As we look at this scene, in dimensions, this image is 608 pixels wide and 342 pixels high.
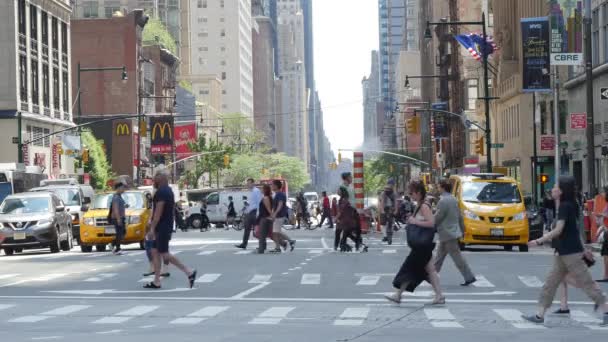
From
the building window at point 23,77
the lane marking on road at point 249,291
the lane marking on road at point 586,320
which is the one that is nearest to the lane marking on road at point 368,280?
the lane marking on road at point 249,291

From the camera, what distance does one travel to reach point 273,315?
16062 mm

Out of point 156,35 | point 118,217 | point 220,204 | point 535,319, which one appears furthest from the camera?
point 156,35

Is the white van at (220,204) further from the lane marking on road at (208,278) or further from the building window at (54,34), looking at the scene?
the lane marking on road at (208,278)

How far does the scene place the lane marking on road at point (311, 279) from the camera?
22.5 metres

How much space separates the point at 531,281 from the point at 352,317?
7.73 m

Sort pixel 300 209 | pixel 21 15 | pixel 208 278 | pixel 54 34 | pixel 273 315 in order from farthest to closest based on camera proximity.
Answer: pixel 54 34
pixel 21 15
pixel 300 209
pixel 208 278
pixel 273 315

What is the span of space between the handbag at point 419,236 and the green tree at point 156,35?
119685 mm

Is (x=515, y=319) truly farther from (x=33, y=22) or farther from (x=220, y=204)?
(x=33, y=22)

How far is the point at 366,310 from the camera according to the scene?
16.9 m

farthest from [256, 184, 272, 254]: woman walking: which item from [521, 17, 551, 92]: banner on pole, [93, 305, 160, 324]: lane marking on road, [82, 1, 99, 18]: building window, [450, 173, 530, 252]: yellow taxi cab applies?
[82, 1, 99, 18]: building window

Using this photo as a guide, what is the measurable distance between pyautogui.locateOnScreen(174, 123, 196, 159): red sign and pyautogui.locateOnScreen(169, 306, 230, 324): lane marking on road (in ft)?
362

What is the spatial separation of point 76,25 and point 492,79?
1868 inches

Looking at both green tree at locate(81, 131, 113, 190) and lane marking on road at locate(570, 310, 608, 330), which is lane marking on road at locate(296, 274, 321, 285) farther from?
green tree at locate(81, 131, 113, 190)

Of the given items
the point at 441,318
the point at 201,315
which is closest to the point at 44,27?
the point at 201,315
